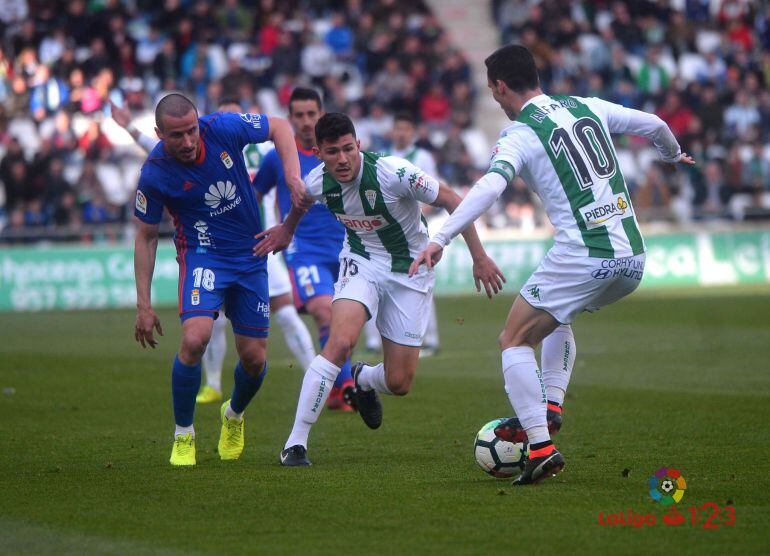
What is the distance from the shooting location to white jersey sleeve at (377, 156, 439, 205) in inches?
313

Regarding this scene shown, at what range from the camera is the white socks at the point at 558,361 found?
25.2 ft

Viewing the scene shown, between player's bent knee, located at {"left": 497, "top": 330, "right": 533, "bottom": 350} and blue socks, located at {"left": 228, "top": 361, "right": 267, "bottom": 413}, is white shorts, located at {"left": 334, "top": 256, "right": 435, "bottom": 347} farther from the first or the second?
player's bent knee, located at {"left": 497, "top": 330, "right": 533, "bottom": 350}

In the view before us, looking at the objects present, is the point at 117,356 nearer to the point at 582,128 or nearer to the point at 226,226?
the point at 226,226

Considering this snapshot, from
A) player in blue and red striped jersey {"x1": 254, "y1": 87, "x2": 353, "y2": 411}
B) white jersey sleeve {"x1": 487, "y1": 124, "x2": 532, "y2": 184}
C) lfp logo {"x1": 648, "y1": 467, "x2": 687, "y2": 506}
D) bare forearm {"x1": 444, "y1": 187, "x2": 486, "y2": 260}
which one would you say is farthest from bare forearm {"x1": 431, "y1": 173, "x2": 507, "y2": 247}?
player in blue and red striped jersey {"x1": 254, "y1": 87, "x2": 353, "y2": 411}

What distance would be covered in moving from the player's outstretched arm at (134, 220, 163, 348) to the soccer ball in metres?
2.05

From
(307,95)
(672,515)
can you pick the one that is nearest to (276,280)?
(307,95)

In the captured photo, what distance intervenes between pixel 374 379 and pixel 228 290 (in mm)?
1174

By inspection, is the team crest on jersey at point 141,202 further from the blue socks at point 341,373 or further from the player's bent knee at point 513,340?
the blue socks at point 341,373

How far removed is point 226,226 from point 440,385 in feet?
15.3

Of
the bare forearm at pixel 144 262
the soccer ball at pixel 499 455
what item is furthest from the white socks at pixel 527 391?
the bare forearm at pixel 144 262

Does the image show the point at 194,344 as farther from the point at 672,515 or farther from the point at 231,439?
the point at 672,515

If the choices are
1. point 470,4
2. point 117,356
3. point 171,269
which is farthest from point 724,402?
point 470,4

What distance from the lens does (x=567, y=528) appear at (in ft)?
18.9

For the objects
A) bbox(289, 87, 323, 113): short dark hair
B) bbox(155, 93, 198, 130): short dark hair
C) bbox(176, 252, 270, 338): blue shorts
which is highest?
bbox(289, 87, 323, 113): short dark hair
